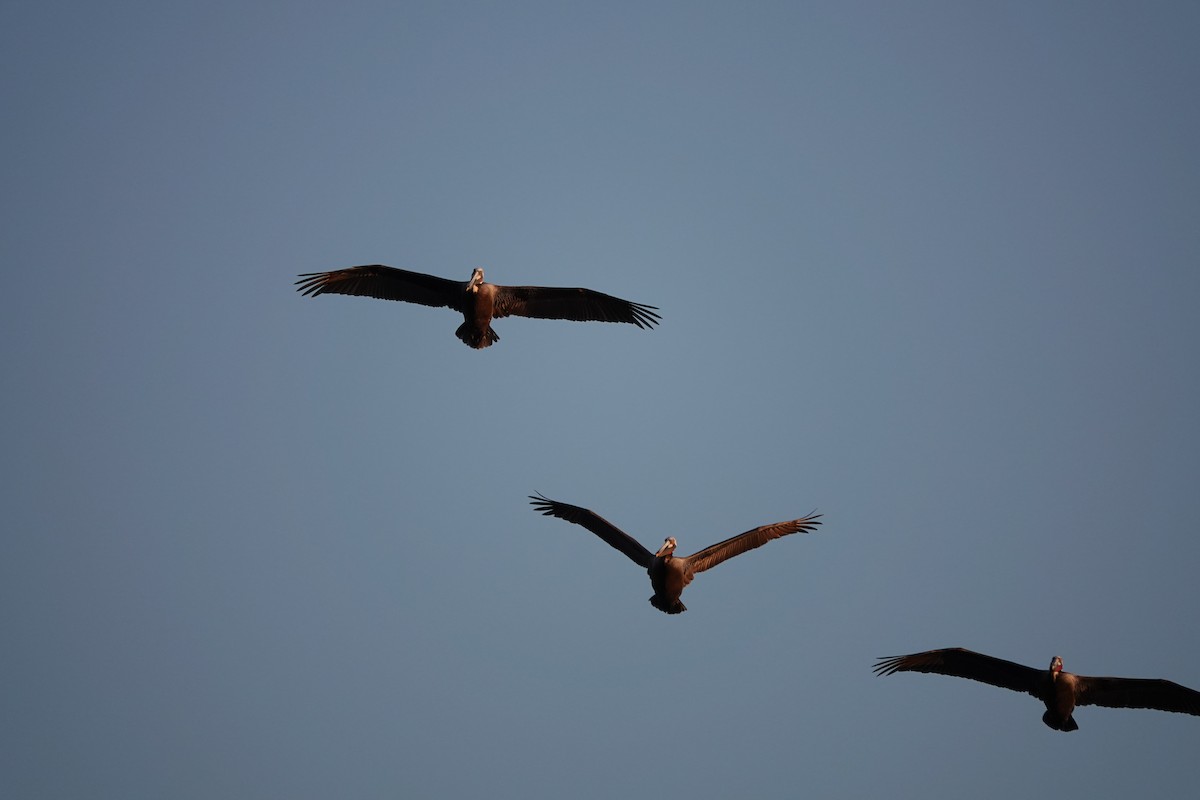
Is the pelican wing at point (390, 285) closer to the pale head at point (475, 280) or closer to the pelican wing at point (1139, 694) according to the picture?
the pale head at point (475, 280)

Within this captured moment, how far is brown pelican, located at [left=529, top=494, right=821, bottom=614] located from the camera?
2625cm

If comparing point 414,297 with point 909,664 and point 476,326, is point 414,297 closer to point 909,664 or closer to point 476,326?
point 476,326

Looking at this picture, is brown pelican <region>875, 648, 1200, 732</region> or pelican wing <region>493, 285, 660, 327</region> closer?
brown pelican <region>875, 648, 1200, 732</region>

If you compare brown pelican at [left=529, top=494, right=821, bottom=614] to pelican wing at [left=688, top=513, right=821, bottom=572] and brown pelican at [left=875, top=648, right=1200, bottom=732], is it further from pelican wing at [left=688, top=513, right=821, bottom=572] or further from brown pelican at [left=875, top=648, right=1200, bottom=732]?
brown pelican at [left=875, top=648, right=1200, bottom=732]

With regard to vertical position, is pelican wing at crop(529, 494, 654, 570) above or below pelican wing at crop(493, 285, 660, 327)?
below

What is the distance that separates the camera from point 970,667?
26969mm

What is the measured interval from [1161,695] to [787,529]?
894 centimetres

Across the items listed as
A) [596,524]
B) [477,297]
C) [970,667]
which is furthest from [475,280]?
[970,667]

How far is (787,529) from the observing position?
26562 millimetres

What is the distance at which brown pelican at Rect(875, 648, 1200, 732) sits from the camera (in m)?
25.7

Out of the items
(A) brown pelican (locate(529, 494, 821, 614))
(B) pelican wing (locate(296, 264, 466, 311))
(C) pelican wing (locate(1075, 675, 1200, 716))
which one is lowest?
(C) pelican wing (locate(1075, 675, 1200, 716))

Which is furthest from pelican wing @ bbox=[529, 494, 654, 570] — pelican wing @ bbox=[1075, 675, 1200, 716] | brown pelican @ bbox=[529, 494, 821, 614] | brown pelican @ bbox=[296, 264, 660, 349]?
pelican wing @ bbox=[1075, 675, 1200, 716]

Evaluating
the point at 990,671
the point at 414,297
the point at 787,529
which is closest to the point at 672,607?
the point at 787,529

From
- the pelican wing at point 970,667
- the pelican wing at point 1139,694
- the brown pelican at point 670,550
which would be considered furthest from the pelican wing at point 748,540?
the pelican wing at point 1139,694
